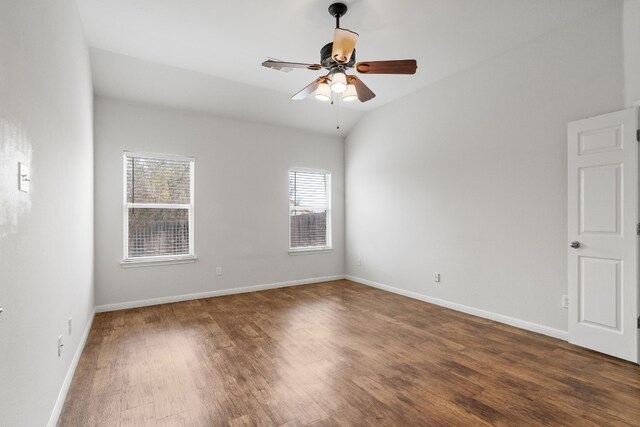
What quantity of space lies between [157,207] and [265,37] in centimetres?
276

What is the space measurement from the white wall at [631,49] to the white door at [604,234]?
0.68ft

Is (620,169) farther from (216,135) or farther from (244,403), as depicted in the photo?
(216,135)

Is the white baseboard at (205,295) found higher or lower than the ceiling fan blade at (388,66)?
lower

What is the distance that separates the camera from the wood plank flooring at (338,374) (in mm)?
2018

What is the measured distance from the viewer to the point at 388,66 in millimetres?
2695

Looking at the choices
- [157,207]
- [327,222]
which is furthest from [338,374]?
[327,222]

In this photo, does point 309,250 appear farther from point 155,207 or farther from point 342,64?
point 342,64

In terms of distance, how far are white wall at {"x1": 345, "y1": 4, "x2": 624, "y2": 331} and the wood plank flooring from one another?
0.60 m

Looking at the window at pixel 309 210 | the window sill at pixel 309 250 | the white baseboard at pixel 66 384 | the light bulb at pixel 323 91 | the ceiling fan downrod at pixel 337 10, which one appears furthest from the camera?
the window at pixel 309 210

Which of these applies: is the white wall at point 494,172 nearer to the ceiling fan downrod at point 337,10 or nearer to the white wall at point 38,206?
the ceiling fan downrod at point 337,10

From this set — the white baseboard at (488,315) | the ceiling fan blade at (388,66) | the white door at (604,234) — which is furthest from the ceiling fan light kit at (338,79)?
A: the white baseboard at (488,315)

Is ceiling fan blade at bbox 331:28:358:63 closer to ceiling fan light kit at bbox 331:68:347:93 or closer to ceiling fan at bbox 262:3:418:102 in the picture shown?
ceiling fan at bbox 262:3:418:102

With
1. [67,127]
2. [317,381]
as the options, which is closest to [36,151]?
[67,127]

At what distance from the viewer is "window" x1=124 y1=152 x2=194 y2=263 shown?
4426 mm
